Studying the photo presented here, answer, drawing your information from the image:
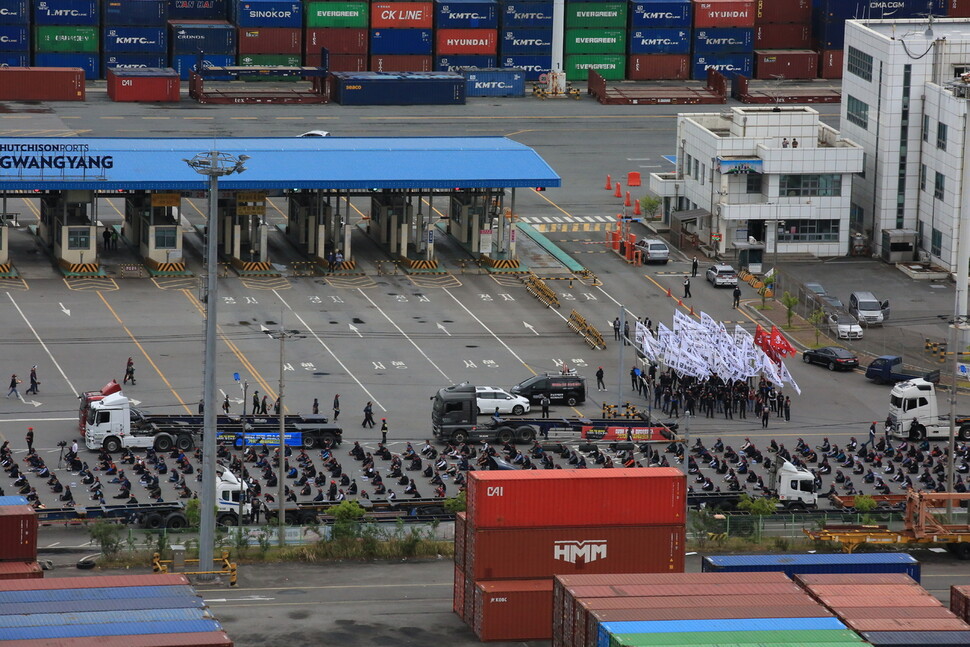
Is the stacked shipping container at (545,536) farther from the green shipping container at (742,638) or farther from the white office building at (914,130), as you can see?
the white office building at (914,130)

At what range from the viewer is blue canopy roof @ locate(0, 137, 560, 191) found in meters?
145

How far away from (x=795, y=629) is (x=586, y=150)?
125 m

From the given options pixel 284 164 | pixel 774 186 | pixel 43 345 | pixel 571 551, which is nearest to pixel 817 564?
pixel 571 551

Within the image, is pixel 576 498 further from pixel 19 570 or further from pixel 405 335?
pixel 405 335

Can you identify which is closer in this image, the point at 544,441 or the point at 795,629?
the point at 795,629

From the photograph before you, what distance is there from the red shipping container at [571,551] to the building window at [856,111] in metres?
81.6

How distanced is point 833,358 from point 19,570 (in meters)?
62.7

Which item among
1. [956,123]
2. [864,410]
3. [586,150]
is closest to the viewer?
[864,410]

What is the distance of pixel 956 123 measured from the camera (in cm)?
15075

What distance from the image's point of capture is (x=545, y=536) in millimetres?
84562

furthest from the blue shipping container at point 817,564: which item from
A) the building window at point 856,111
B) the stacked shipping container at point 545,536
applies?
the building window at point 856,111

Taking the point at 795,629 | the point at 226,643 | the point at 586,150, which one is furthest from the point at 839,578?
the point at 586,150

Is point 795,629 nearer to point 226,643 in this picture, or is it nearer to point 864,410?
point 226,643

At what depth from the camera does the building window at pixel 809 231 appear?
519 feet
